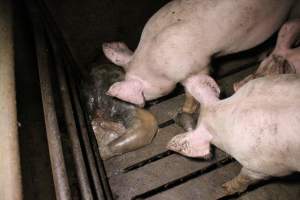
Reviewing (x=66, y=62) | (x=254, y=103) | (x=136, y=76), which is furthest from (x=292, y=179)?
(x=66, y=62)

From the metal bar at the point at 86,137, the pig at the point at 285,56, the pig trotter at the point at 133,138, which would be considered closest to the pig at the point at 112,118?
the pig trotter at the point at 133,138

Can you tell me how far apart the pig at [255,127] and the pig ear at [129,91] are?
342 mm

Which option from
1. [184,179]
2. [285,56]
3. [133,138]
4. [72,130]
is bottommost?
[184,179]

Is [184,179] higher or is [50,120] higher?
[50,120]

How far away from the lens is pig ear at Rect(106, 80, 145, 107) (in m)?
2.08

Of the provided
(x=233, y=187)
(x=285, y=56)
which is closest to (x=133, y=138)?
(x=233, y=187)

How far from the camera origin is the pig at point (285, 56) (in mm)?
2080

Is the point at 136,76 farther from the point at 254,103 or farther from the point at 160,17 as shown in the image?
the point at 254,103

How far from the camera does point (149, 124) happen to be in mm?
2283

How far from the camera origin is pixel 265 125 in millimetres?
1552

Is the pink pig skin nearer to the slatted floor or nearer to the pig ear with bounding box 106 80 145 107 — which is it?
the pig ear with bounding box 106 80 145 107

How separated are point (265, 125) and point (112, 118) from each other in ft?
3.56

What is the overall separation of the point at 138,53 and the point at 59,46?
486 millimetres

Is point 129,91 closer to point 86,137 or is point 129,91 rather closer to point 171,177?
point 86,137
